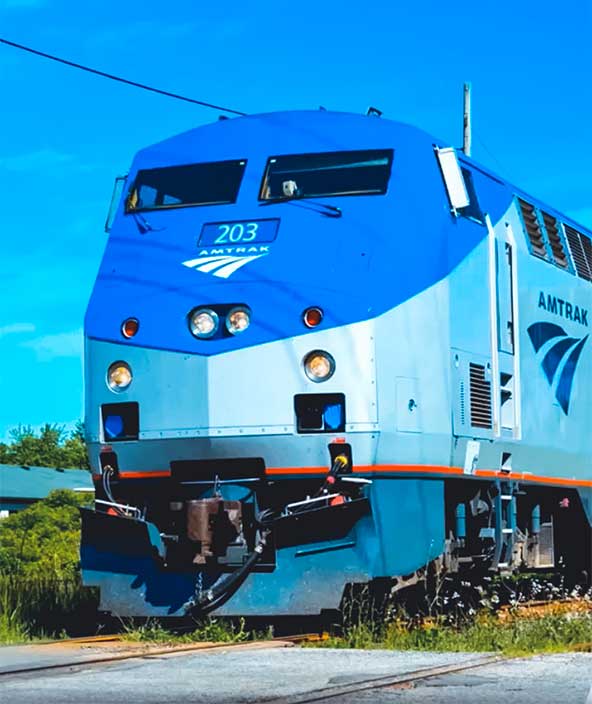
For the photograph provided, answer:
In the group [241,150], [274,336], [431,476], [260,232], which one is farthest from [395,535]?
[241,150]

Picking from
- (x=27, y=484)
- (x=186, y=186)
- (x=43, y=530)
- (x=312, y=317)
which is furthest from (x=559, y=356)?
(x=27, y=484)

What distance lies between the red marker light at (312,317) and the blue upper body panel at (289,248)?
0.05 meters

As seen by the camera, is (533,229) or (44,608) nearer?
(44,608)

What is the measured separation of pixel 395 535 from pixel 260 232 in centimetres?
269

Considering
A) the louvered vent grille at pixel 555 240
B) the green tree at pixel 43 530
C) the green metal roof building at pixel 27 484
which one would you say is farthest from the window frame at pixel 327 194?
the green metal roof building at pixel 27 484

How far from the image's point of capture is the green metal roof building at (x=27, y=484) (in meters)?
54.6

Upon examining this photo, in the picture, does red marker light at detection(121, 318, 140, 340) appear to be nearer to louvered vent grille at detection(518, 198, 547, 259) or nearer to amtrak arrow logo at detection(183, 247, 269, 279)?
amtrak arrow logo at detection(183, 247, 269, 279)

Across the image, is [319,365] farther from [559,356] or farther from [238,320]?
[559,356]

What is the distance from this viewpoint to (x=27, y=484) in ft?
185

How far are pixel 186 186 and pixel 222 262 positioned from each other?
4.15 ft

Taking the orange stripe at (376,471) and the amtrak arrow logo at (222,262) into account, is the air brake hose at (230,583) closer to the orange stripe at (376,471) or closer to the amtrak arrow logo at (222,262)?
the orange stripe at (376,471)

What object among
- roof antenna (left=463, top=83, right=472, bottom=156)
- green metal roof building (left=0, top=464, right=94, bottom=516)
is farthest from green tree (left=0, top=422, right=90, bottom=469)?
roof antenna (left=463, top=83, right=472, bottom=156)

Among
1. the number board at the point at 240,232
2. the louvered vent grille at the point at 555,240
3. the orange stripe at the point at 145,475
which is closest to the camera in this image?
the orange stripe at the point at 145,475

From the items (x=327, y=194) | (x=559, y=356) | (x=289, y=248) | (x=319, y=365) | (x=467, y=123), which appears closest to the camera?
(x=319, y=365)
